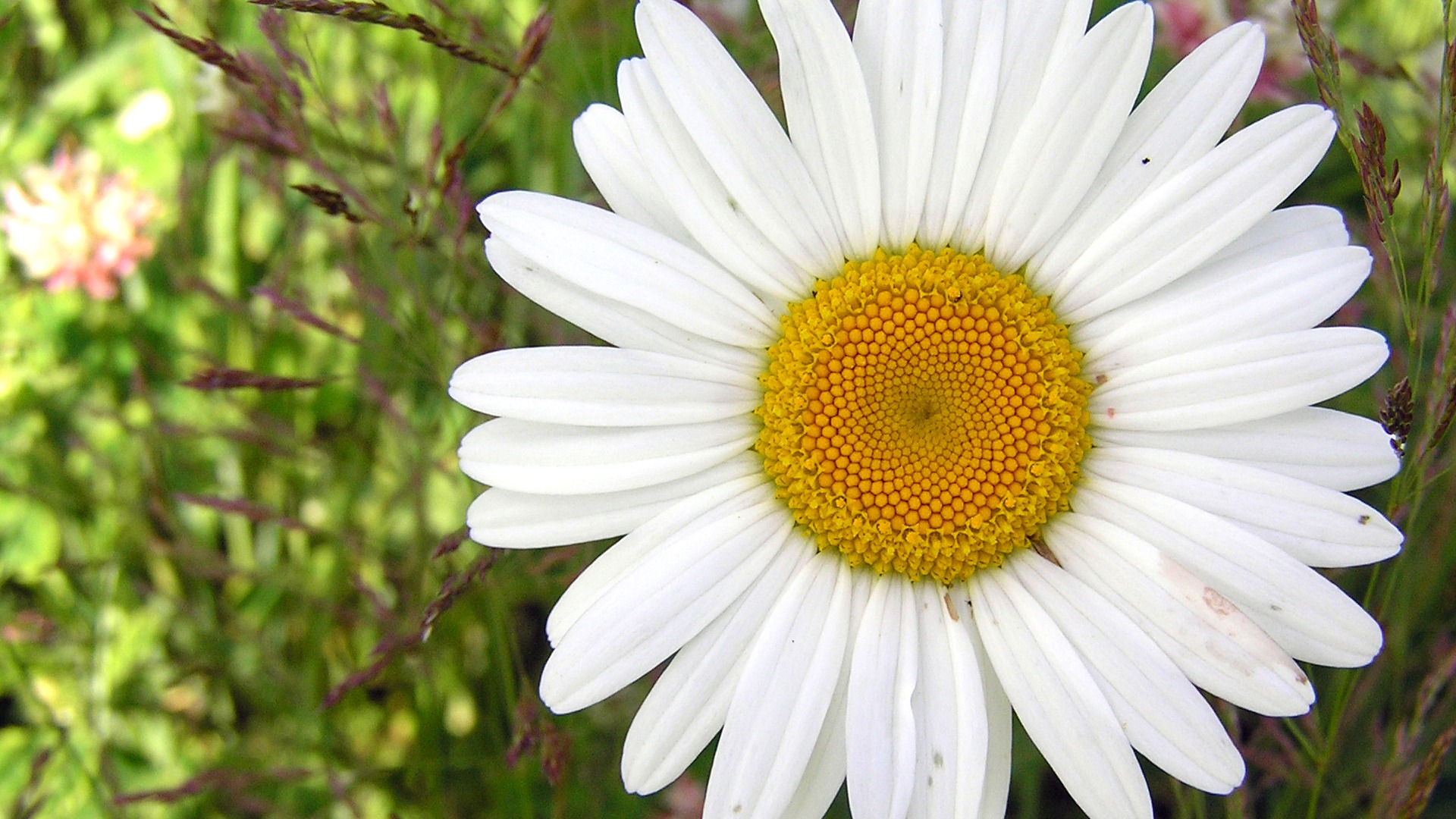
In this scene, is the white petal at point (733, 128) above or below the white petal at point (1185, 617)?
above

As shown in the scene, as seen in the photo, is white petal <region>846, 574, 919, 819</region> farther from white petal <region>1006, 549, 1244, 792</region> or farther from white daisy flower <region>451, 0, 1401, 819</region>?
white petal <region>1006, 549, 1244, 792</region>

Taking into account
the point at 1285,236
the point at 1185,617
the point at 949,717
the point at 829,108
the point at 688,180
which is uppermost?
the point at 829,108

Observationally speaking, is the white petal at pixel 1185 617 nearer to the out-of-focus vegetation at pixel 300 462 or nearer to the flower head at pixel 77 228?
the out-of-focus vegetation at pixel 300 462

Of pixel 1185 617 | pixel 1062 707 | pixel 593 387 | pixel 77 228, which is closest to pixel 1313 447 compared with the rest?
pixel 1185 617

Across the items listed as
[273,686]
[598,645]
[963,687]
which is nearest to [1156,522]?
[963,687]

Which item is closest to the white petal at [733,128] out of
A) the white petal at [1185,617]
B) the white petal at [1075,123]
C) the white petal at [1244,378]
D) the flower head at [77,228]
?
the white petal at [1075,123]

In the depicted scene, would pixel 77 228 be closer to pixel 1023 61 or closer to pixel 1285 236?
pixel 1023 61
